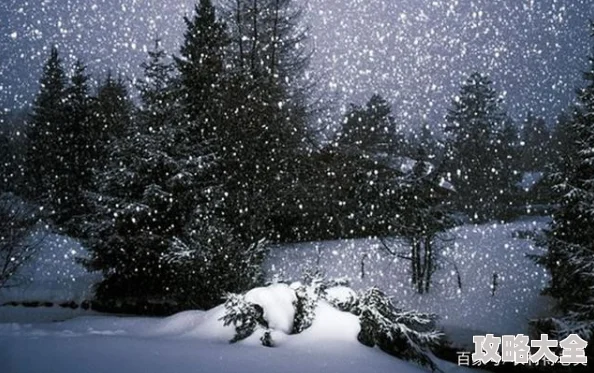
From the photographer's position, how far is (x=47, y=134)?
32844mm

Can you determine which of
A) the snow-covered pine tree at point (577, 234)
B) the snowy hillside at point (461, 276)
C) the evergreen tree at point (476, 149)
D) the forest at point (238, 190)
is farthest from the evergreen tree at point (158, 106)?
the evergreen tree at point (476, 149)

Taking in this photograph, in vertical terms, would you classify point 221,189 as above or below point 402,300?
above

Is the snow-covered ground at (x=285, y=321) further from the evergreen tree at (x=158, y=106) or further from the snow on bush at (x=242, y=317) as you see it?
the evergreen tree at (x=158, y=106)

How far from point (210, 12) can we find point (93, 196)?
1266 cm

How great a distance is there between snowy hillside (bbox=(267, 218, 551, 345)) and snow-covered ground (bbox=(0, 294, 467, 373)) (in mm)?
8410

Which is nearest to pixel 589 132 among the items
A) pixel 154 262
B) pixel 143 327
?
pixel 143 327

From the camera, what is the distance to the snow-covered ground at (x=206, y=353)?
5836 millimetres

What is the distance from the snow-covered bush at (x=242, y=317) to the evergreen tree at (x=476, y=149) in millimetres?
35098

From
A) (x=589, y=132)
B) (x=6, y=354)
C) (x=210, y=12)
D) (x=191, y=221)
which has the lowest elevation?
(x=6, y=354)

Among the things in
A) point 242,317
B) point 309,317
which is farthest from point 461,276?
point 242,317

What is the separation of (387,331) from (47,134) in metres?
31.2

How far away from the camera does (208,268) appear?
1292cm

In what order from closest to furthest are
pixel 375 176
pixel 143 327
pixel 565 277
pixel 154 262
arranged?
pixel 143 327, pixel 565 277, pixel 154 262, pixel 375 176

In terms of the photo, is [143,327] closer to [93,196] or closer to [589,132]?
[93,196]
